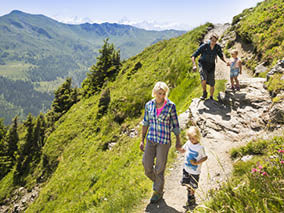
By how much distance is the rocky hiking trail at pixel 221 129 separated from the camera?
19.4ft

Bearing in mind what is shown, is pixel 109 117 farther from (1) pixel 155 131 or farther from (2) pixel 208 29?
(2) pixel 208 29

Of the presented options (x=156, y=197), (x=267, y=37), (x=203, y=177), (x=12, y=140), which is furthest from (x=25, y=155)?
(x=267, y=37)

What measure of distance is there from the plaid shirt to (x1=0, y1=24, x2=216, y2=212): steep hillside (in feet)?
8.30

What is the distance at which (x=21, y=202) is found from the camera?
22859mm

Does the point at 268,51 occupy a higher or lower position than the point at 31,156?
higher

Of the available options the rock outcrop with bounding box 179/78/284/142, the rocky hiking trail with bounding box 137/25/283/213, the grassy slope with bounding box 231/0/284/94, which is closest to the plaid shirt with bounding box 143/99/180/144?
the rocky hiking trail with bounding box 137/25/283/213

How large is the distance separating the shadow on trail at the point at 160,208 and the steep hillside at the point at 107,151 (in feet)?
2.10

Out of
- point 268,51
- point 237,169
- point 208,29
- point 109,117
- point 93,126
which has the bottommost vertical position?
point 93,126

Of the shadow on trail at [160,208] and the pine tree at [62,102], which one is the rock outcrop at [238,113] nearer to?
the shadow on trail at [160,208]

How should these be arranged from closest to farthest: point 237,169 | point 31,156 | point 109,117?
point 237,169, point 109,117, point 31,156

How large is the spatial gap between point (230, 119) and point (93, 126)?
17077 millimetres

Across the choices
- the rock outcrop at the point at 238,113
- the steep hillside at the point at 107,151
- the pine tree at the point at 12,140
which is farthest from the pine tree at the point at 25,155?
the rock outcrop at the point at 238,113

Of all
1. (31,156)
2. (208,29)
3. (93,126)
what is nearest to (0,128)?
(31,156)

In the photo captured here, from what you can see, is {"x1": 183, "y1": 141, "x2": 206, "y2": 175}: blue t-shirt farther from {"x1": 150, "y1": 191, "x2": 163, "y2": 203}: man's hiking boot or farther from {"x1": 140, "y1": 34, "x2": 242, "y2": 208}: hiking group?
{"x1": 150, "y1": 191, "x2": 163, "y2": 203}: man's hiking boot
